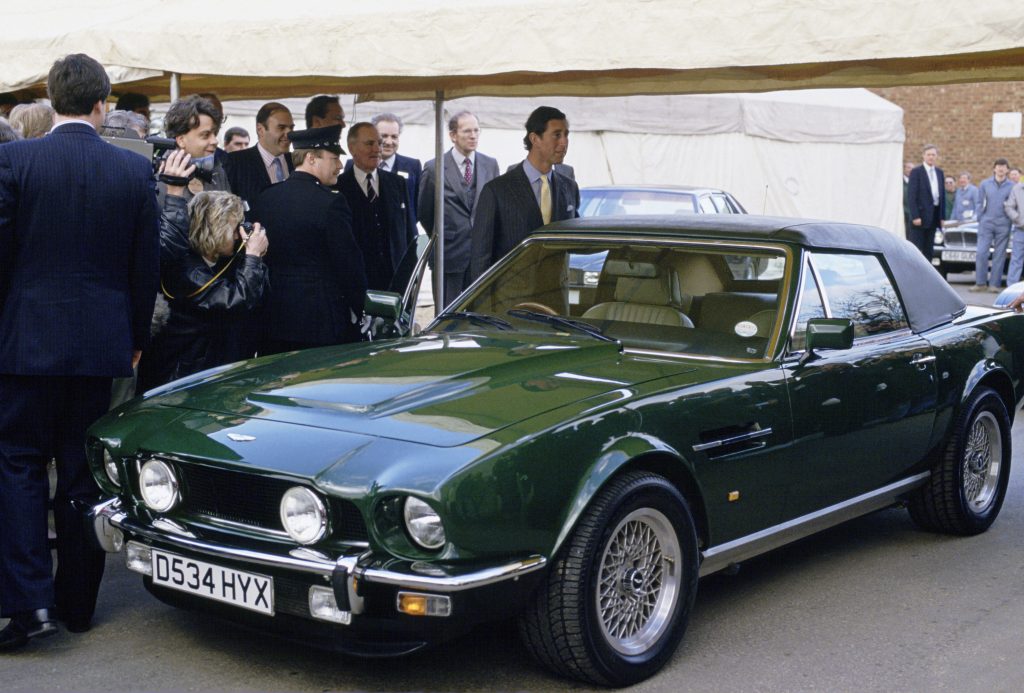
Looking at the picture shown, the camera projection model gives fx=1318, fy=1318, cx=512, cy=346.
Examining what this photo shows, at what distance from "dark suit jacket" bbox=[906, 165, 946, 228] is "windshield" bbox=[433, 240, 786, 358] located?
1590 centimetres

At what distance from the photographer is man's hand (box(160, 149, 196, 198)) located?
5723mm

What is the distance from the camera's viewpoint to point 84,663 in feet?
14.4

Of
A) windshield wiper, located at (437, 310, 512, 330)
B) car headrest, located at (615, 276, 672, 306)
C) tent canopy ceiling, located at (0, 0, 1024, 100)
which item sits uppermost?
tent canopy ceiling, located at (0, 0, 1024, 100)

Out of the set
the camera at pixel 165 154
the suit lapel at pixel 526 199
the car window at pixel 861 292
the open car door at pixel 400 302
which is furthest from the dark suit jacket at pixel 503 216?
the car window at pixel 861 292

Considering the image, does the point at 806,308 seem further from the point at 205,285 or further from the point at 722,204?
the point at 722,204

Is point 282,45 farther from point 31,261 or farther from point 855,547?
point 855,547

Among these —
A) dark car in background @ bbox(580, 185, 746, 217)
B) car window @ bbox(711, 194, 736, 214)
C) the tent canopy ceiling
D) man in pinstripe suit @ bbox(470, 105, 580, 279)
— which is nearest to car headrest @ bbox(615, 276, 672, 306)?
the tent canopy ceiling

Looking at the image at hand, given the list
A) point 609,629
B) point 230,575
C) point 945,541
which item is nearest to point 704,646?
point 609,629

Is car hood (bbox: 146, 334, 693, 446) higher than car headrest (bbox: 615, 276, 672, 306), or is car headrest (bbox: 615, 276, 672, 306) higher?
car headrest (bbox: 615, 276, 672, 306)

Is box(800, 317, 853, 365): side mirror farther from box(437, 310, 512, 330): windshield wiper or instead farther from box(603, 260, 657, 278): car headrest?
box(437, 310, 512, 330): windshield wiper

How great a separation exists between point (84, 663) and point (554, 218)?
4.51 meters

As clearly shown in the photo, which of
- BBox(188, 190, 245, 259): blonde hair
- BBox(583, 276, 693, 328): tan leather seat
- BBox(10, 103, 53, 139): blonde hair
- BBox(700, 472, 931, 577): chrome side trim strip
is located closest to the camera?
BBox(700, 472, 931, 577): chrome side trim strip

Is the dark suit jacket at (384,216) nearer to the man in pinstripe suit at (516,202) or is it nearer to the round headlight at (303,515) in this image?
the man in pinstripe suit at (516,202)

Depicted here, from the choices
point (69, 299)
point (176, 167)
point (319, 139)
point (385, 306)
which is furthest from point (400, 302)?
point (69, 299)
